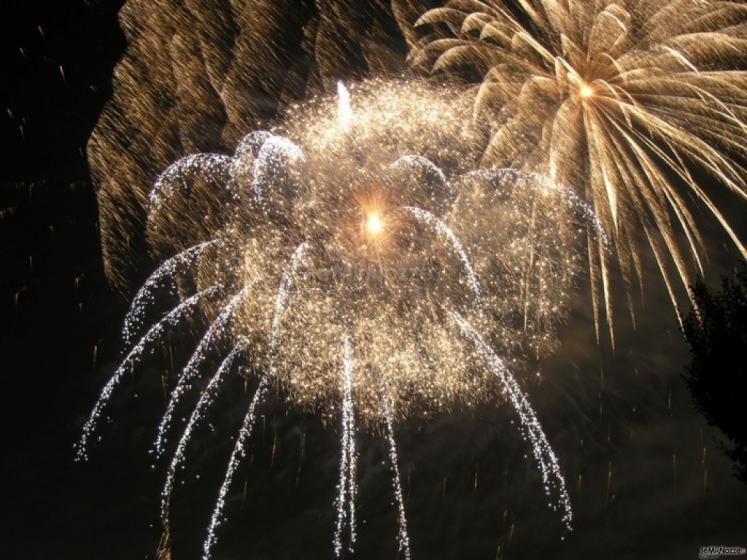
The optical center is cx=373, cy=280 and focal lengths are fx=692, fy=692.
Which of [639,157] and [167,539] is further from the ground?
[639,157]

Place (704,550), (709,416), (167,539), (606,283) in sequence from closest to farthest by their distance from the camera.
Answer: (606,283), (709,416), (167,539), (704,550)

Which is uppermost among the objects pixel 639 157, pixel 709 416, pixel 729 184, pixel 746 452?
pixel 639 157

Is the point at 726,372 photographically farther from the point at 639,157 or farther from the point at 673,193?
the point at 639,157

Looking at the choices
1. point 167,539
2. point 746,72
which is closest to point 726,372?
point 746,72

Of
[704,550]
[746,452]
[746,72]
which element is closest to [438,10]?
[746,72]

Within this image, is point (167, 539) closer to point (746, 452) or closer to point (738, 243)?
point (746, 452)

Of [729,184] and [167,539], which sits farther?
[167,539]

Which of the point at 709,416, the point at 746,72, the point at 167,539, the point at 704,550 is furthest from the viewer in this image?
the point at 704,550
